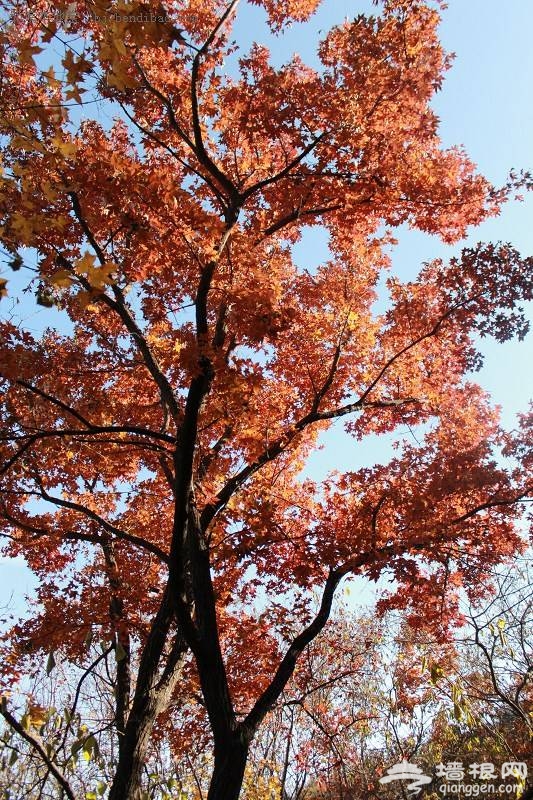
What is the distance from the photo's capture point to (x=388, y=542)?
6.70 m

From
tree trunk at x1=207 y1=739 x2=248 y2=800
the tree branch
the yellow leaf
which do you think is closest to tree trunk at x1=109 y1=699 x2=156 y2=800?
the tree branch

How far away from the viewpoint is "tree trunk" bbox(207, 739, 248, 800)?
5004 mm

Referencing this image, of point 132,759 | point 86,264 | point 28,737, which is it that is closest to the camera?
point 86,264

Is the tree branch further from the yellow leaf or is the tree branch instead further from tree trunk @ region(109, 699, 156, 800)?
the yellow leaf

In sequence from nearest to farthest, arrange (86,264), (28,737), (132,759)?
(86,264) → (28,737) → (132,759)

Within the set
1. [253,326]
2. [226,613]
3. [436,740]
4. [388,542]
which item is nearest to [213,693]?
[388,542]

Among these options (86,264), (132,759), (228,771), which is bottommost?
(228,771)

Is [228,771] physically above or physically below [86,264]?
below

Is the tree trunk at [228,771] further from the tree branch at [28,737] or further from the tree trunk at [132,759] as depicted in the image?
the tree trunk at [132,759]

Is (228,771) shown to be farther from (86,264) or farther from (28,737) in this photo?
(86,264)

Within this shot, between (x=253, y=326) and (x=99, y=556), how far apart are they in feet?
22.2

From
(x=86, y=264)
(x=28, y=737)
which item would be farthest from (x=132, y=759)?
(x=86, y=264)

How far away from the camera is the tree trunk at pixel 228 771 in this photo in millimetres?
5004

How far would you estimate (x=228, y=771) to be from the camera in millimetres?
5082
